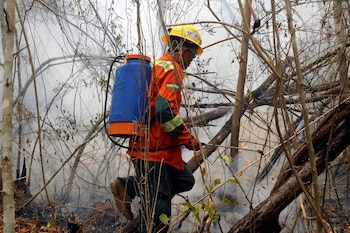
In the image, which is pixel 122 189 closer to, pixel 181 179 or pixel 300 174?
pixel 181 179

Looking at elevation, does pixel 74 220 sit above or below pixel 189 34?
below

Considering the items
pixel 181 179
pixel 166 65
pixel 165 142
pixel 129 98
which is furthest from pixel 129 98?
pixel 181 179

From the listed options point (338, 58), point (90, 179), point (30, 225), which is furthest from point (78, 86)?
point (338, 58)

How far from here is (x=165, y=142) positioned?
11.0 feet

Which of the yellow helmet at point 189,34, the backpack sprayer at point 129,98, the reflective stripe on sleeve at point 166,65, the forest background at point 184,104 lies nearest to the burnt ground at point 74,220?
the forest background at point 184,104

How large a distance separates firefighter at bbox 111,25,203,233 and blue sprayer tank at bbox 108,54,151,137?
96 millimetres

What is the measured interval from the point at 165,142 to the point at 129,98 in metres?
0.51

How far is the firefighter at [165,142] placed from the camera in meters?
3.09

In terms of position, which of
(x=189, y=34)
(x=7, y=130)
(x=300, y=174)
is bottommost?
(x=300, y=174)

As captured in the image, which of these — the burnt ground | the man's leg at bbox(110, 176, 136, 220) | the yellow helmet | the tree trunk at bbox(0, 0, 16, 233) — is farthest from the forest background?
the tree trunk at bbox(0, 0, 16, 233)

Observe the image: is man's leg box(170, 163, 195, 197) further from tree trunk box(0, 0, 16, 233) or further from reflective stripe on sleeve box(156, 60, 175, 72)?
tree trunk box(0, 0, 16, 233)

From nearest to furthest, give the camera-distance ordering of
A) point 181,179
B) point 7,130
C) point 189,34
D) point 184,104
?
point 7,130, point 189,34, point 181,179, point 184,104

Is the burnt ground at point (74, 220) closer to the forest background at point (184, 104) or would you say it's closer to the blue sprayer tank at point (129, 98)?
the forest background at point (184, 104)

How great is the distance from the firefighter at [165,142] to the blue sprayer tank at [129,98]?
10 centimetres
